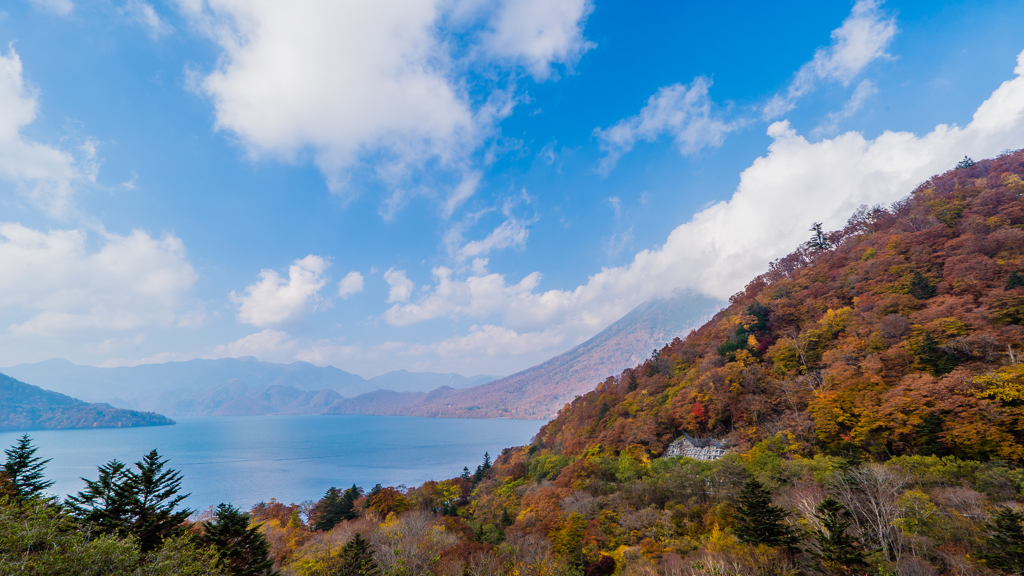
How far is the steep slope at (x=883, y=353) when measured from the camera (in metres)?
15.7

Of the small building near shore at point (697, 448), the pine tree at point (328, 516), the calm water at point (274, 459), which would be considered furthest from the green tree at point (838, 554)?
the calm water at point (274, 459)

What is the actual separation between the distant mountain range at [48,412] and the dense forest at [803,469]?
577 feet

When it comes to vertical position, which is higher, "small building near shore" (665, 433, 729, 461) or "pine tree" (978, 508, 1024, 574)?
"pine tree" (978, 508, 1024, 574)

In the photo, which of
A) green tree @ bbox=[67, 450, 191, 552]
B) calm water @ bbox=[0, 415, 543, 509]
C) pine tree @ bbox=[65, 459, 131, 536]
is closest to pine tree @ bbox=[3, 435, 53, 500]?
green tree @ bbox=[67, 450, 191, 552]

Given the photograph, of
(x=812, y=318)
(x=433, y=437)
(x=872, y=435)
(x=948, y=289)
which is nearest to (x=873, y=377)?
(x=872, y=435)

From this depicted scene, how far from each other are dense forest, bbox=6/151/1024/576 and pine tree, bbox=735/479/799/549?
0.20ft

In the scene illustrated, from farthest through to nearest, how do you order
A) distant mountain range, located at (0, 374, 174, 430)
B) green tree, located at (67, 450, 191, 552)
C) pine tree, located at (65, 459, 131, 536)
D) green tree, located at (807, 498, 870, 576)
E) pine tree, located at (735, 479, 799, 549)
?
1. distant mountain range, located at (0, 374, 174, 430)
2. green tree, located at (67, 450, 191, 552)
3. pine tree, located at (65, 459, 131, 536)
4. pine tree, located at (735, 479, 799, 549)
5. green tree, located at (807, 498, 870, 576)

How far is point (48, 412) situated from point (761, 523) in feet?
730

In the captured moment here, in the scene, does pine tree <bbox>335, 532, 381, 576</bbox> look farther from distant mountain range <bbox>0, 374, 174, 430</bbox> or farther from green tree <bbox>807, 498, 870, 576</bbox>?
distant mountain range <bbox>0, 374, 174, 430</bbox>

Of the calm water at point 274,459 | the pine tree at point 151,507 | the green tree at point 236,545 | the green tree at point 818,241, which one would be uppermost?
the green tree at point 818,241

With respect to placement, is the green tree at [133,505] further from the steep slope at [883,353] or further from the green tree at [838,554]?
the steep slope at [883,353]

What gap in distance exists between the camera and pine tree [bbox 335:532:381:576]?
14641 mm

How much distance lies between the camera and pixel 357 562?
584 inches

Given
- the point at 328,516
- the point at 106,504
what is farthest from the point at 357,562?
the point at 328,516
